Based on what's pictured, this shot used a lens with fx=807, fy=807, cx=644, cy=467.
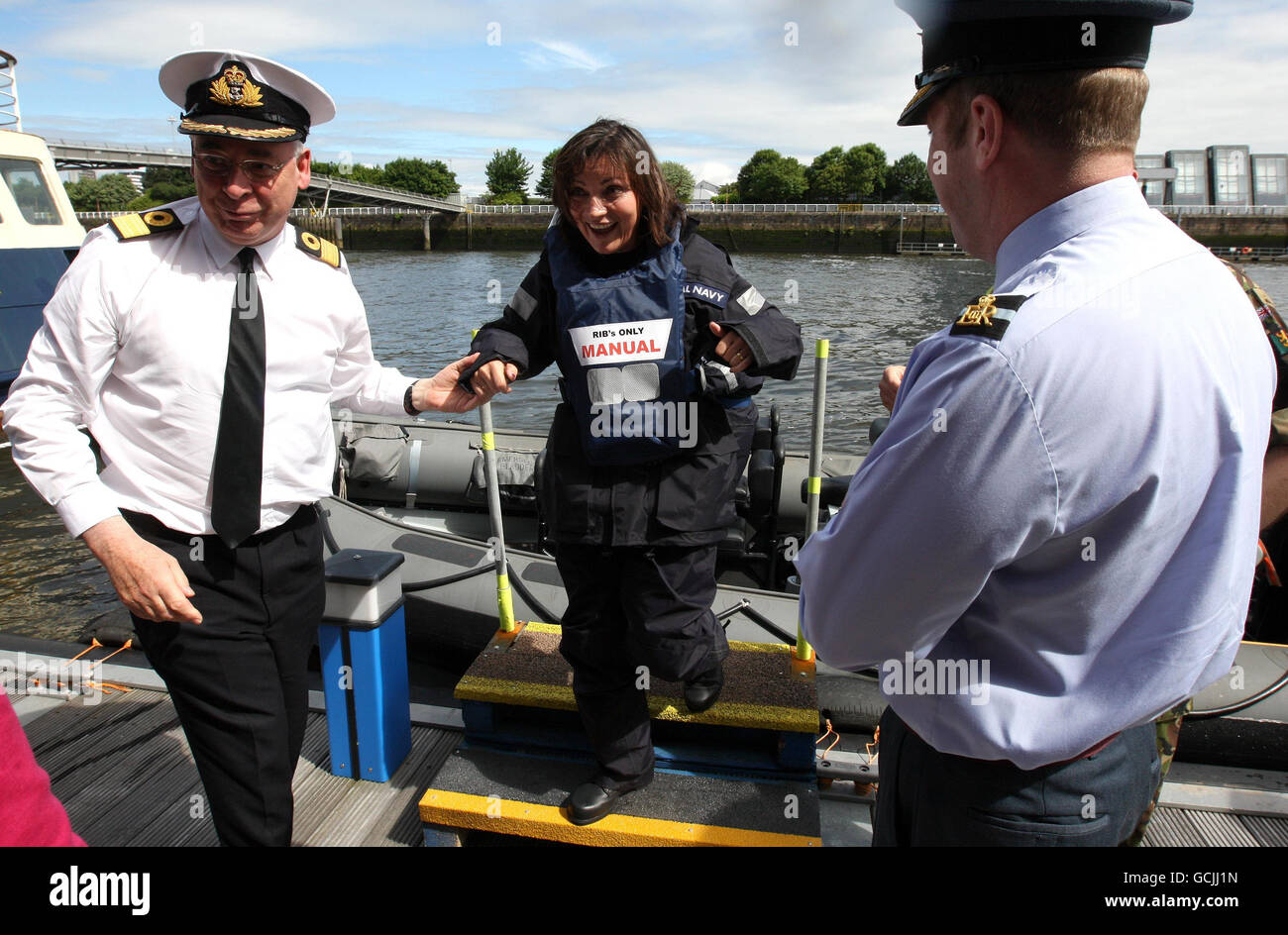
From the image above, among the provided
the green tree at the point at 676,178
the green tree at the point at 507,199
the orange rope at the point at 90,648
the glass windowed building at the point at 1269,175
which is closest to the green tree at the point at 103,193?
the green tree at the point at 507,199

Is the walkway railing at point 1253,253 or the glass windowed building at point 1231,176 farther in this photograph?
the glass windowed building at point 1231,176

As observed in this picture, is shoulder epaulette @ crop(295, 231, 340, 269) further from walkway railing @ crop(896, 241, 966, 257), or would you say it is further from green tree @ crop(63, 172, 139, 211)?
green tree @ crop(63, 172, 139, 211)

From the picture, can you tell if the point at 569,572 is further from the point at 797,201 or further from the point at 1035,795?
the point at 797,201

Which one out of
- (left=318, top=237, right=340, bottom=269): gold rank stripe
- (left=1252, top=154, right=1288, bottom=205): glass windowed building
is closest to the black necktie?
(left=318, top=237, right=340, bottom=269): gold rank stripe

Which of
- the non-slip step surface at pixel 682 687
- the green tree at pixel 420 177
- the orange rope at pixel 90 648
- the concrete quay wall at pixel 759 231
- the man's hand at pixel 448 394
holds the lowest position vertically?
the orange rope at pixel 90 648

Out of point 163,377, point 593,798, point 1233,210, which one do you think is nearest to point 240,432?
point 163,377

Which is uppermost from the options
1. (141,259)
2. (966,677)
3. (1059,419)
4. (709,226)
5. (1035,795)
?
(709,226)

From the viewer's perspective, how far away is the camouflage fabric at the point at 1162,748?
1309mm

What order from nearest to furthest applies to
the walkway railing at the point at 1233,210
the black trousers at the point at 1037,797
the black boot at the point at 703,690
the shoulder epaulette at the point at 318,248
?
the black trousers at the point at 1037,797 → the shoulder epaulette at the point at 318,248 → the black boot at the point at 703,690 → the walkway railing at the point at 1233,210

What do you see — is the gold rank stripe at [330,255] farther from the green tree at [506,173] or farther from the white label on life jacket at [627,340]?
the green tree at [506,173]

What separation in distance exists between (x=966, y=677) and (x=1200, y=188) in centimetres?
5839

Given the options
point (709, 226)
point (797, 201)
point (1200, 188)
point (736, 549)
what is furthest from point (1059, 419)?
point (797, 201)

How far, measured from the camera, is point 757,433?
441cm

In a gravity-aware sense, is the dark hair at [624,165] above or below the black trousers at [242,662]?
above
